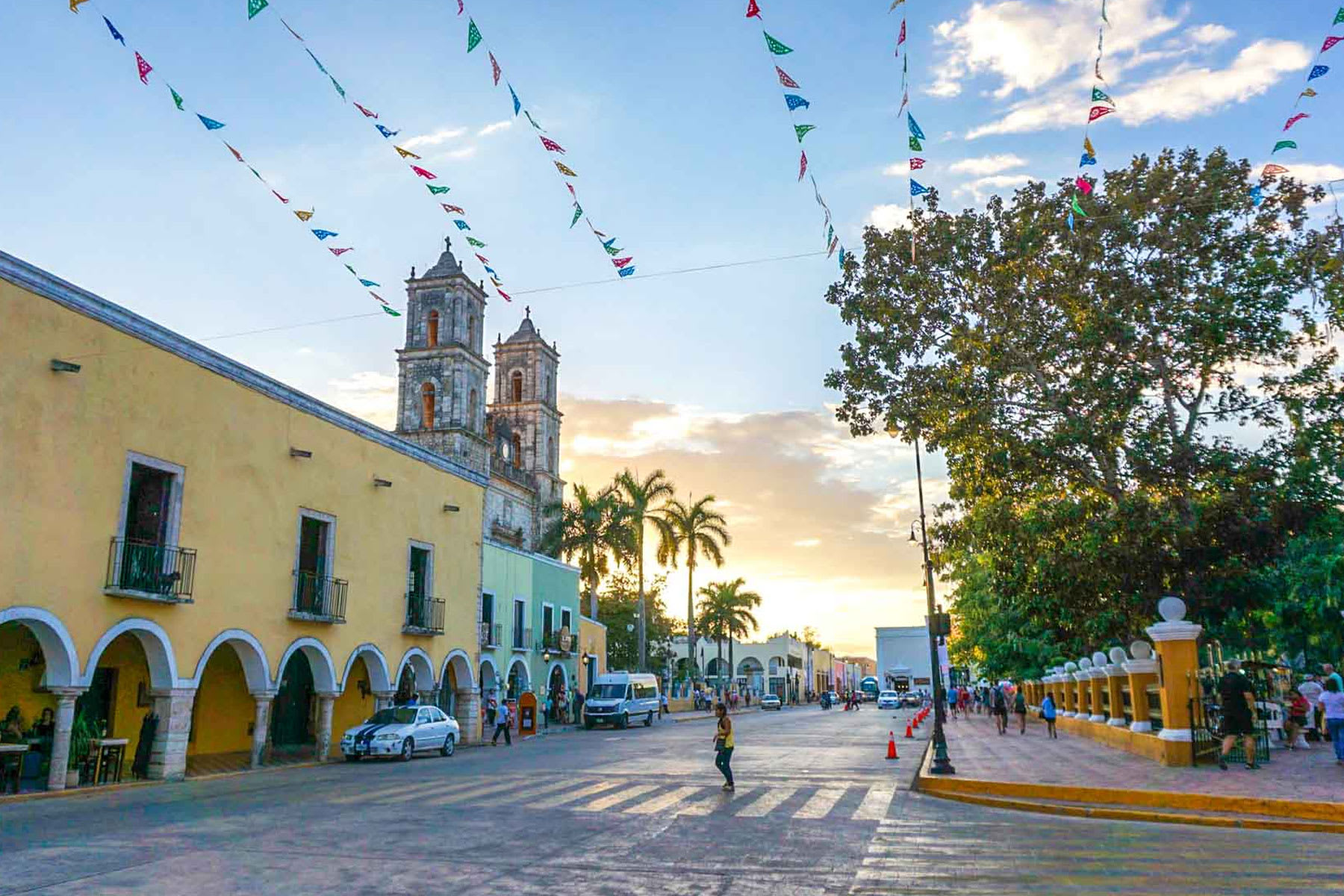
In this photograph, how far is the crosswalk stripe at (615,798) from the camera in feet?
44.0

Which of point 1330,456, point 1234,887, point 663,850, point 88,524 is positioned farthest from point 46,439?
point 1330,456

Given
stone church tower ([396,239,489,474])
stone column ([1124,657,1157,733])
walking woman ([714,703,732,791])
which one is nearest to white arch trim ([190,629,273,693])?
walking woman ([714,703,732,791])

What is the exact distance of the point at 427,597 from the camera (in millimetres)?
29188

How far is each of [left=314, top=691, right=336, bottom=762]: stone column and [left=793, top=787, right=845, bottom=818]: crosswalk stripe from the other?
1350 cm

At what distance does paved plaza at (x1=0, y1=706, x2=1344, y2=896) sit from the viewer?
824 centimetres

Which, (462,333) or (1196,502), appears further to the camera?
(462,333)

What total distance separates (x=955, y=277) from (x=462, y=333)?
42894 millimetres

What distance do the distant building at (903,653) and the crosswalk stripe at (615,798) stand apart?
224ft

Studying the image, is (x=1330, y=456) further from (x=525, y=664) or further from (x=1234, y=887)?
(x=525, y=664)

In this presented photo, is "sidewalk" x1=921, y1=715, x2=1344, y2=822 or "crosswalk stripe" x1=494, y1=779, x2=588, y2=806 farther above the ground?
"sidewalk" x1=921, y1=715, x2=1344, y2=822

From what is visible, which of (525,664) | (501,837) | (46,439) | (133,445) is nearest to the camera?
(501,837)

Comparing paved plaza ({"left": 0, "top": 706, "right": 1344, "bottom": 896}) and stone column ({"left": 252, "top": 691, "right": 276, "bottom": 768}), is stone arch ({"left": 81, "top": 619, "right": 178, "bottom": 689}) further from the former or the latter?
stone column ({"left": 252, "top": 691, "right": 276, "bottom": 768})

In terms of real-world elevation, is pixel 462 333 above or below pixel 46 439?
above

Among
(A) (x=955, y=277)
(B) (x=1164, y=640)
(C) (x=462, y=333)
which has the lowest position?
(B) (x=1164, y=640)
